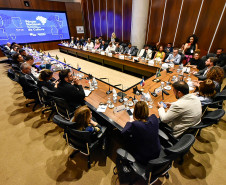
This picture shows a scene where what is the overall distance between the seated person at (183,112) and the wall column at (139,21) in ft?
18.8

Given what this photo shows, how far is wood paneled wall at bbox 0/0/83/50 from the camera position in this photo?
27.1 feet

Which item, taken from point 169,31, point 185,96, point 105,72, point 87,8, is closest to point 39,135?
point 185,96

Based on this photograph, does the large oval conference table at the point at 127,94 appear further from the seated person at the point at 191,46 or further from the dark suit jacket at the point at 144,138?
the seated person at the point at 191,46

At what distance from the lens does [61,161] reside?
80.5 inches

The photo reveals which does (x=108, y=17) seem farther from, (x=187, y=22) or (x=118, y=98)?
(x=118, y=98)

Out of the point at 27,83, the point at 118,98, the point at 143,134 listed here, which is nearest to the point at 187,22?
the point at 118,98

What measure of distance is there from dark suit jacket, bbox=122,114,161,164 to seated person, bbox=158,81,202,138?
0.50 metres

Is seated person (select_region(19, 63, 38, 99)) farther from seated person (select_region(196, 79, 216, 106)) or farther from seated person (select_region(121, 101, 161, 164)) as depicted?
seated person (select_region(196, 79, 216, 106))

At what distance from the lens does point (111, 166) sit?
1.95 m

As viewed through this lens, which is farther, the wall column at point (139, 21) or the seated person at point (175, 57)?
the wall column at point (139, 21)

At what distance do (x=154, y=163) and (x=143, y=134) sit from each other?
0.86 feet

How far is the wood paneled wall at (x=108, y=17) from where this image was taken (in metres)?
7.60

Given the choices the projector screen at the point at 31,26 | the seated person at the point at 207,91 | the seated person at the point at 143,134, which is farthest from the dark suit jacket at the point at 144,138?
the projector screen at the point at 31,26

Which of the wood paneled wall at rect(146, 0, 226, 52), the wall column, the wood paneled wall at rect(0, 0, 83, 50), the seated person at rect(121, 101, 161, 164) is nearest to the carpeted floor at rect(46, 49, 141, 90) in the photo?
the wall column
